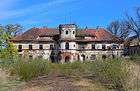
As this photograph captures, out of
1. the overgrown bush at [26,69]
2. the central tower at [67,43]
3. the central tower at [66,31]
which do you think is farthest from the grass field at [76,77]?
the central tower at [66,31]

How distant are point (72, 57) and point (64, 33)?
5.36 m

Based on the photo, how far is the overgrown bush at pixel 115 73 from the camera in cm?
841

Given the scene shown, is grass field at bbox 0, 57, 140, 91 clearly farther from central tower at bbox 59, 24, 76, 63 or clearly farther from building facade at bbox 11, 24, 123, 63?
building facade at bbox 11, 24, 123, 63

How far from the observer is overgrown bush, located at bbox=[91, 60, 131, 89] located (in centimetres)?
841

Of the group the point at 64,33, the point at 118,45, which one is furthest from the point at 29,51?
the point at 118,45

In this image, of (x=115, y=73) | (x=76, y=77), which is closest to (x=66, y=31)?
(x=76, y=77)

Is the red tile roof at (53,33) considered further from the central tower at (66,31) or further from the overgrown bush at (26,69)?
the overgrown bush at (26,69)

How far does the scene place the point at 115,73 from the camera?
29.7 feet

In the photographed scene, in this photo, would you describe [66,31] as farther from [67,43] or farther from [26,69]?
[26,69]

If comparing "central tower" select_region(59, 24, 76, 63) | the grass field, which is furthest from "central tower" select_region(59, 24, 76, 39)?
the grass field

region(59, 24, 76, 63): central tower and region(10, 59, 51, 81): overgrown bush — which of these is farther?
region(59, 24, 76, 63): central tower

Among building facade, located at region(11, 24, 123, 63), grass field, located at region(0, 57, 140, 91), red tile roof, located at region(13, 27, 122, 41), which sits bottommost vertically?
grass field, located at region(0, 57, 140, 91)

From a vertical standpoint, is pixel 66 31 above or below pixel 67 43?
above

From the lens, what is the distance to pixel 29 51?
3494cm
